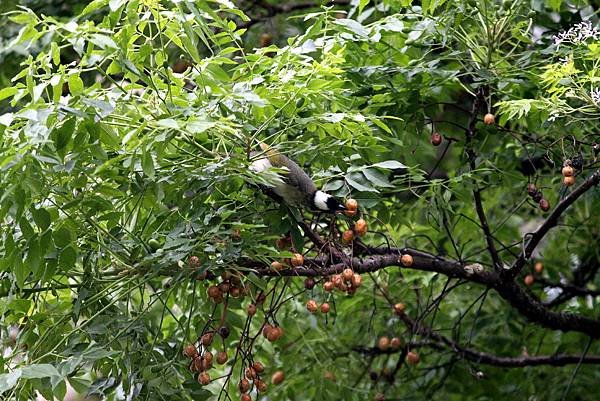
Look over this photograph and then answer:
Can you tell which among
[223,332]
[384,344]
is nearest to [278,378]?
[384,344]

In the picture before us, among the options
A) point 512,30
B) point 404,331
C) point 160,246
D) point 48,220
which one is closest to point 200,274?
point 160,246

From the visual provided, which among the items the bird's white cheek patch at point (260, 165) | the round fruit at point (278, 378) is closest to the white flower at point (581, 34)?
the bird's white cheek patch at point (260, 165)

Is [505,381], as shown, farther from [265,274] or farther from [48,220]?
→ [48,220]

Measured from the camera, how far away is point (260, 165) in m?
2.33

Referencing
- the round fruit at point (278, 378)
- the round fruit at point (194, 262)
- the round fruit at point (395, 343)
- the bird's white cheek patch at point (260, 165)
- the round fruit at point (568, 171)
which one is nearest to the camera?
the bird's white cheek patch at point (260, 165)

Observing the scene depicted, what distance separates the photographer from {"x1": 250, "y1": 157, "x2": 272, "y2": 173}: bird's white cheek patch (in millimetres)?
2238

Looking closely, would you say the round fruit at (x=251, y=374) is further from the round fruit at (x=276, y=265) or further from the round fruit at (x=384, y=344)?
the round fruit at (x=384, y=344)

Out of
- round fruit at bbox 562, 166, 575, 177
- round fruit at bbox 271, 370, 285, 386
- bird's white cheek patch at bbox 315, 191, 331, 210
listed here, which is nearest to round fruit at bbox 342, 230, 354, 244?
bird's white cheek patch at bbox 315, 191, 331, 210

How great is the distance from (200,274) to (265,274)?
0.19m

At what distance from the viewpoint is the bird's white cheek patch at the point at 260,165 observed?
2238mm

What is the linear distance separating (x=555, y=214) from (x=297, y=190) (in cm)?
74

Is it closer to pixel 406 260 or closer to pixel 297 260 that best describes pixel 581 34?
pixel 406 260

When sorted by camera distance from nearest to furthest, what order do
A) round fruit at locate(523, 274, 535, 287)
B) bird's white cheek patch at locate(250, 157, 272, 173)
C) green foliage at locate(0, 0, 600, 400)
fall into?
green foliage at locate(0, 0, 600, 400)
bird's white cheek patch at locate(250, 157, 272, 173)
round fruit at locate(523, 274, 535, 287)

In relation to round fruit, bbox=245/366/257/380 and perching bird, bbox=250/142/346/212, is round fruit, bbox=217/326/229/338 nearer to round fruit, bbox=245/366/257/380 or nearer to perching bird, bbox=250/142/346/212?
round fruit, bbox=245/366/257/380
